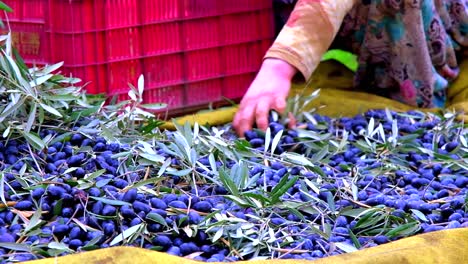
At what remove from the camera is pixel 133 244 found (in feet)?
4.92

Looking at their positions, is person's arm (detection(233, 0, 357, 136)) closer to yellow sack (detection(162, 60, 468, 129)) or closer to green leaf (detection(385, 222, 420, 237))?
yellow sack (detection(162, 60, 468, 129))

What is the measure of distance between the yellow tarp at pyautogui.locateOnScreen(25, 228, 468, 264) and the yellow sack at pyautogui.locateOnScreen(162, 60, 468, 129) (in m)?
0.93

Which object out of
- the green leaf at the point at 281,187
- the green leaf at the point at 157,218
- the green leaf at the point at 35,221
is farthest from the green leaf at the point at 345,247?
the green leaf at the point at 35,221

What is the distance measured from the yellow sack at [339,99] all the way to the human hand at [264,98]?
0.41 ft

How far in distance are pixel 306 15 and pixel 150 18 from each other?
0.45 metres

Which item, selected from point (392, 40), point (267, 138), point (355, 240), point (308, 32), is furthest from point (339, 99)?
point (355, 240)

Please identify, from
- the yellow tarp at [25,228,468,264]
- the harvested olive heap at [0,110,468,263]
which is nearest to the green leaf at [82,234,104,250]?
the harvested olive heap at [0,110,468,263]

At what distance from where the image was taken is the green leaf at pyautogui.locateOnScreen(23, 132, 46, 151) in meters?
1.73

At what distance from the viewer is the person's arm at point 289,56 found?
7.37ft

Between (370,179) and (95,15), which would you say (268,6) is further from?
(370,179)

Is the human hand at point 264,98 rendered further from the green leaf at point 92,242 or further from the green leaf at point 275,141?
the green leaf at point 92,242

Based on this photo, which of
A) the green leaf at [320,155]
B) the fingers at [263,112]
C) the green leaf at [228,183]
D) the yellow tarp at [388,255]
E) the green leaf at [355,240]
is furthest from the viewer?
the fingers at [263,112]

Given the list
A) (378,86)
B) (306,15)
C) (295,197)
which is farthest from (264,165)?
(378,86)

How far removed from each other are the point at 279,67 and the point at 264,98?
0.40 ft
